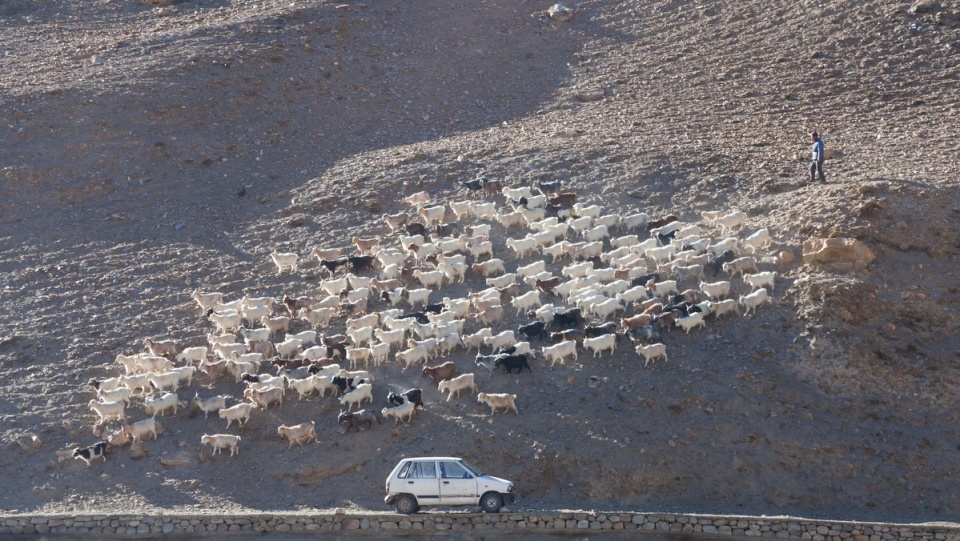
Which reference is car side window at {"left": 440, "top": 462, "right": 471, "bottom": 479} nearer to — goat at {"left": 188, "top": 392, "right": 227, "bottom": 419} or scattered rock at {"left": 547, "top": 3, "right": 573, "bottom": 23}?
goat at {"left": 188, "top": 392, "right": 227, "bottom": 419}

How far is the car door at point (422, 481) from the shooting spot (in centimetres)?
1809

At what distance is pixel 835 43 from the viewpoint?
37125 millimetres

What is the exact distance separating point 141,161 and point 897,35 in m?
22.4

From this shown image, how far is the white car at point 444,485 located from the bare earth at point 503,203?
1.36 metres

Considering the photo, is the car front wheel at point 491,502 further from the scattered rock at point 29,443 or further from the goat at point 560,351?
the scattered rock at point 29,443

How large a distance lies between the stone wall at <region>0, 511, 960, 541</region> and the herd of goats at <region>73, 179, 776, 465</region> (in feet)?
7.19

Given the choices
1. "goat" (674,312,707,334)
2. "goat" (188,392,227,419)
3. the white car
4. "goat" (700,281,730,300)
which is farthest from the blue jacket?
"goat" (188,392,227,419)

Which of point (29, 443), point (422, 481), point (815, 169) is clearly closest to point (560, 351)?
point (422, 481)

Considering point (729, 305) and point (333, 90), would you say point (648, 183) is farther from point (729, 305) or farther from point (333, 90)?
point (333, 90)

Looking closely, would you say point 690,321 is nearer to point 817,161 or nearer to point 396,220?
point 817,161

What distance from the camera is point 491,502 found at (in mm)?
18203

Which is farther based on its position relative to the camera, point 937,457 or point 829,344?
point 829,344

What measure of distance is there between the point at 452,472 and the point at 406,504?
2.93 feet

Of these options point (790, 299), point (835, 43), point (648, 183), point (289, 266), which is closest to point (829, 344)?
point (790, 299)
